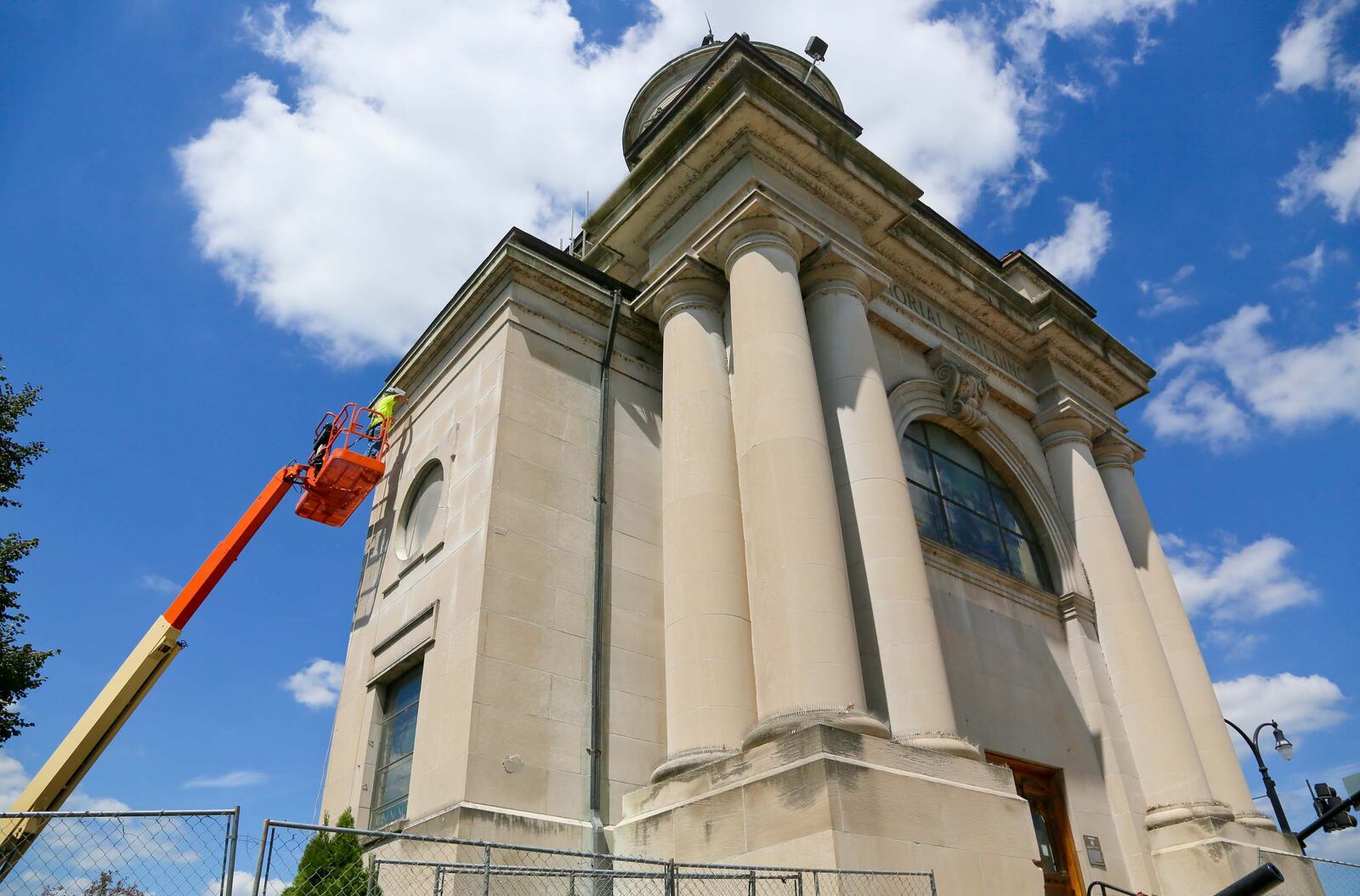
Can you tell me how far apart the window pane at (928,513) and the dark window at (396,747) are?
8.69 metres

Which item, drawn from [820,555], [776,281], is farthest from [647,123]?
[820,555]

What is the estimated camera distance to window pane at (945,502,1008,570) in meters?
17.1

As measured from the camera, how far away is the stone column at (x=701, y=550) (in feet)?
38.9

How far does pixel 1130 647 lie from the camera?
681 inches

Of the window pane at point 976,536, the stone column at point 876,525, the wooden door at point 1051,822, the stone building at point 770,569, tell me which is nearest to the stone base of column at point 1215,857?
the stone building at point 770,569

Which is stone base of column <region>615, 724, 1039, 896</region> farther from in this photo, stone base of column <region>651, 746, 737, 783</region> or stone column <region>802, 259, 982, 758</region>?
stone column <region>802, 259, 982, 758</region>

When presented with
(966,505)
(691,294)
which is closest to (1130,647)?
(966,505)

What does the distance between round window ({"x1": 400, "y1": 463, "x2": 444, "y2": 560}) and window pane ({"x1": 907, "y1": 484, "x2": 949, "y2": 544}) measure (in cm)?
813

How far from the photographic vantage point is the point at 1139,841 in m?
Result: 15.4

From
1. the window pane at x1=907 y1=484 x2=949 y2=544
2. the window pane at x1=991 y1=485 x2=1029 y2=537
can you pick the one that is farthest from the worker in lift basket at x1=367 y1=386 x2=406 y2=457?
the window pane at x1=991 y1=485 x2=1029 y2=537

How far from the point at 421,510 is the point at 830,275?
805cm

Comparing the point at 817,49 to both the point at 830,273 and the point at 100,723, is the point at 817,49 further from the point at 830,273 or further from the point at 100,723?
the point at 100,723

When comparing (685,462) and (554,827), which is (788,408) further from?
(554,827)

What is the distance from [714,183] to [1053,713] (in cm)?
1068
